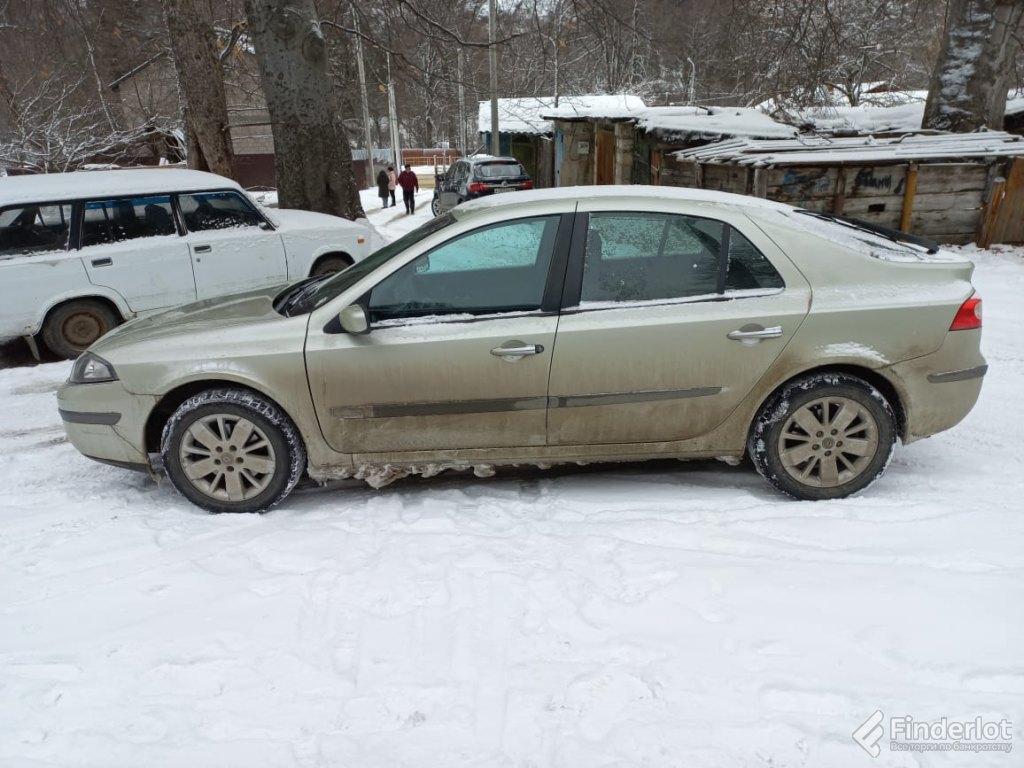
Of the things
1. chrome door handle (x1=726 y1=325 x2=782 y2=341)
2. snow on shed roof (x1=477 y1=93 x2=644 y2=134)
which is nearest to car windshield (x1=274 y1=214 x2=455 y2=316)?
chrome door handle (x1=726 y1=325 x2=782 y2=341)

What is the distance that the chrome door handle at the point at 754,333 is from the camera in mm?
3570

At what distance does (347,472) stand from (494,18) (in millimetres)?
17042

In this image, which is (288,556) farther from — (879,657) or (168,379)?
(879,657)

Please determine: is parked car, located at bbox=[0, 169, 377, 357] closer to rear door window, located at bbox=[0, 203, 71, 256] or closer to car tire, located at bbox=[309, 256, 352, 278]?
rear door window, located at bbox=[0, 203, 71, 256]

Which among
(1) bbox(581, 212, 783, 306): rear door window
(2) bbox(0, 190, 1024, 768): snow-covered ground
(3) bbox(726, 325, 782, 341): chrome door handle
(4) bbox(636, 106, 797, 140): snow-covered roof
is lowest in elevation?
(2) bbox(0, 190, 1024, 768): snow-covered ground

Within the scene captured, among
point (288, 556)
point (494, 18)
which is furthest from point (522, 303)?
point (494, 18)

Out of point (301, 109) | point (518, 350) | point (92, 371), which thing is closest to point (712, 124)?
point (301, 109)

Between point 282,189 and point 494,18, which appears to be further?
point 494,18

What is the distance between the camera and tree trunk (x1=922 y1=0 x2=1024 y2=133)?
11688 millimetres

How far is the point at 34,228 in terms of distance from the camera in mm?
6973

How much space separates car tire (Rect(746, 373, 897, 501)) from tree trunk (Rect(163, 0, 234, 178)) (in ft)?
44.2

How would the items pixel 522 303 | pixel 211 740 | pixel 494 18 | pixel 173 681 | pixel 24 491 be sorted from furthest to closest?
pixel 494 18 → pixel 24 491 → pixel 522 303 → pixel 173 681 → pixel 211 740

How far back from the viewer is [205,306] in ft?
14.3

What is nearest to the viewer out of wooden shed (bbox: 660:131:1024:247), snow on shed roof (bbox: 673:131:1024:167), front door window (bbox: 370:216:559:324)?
front door window (bbox: 370:216:559:324)
